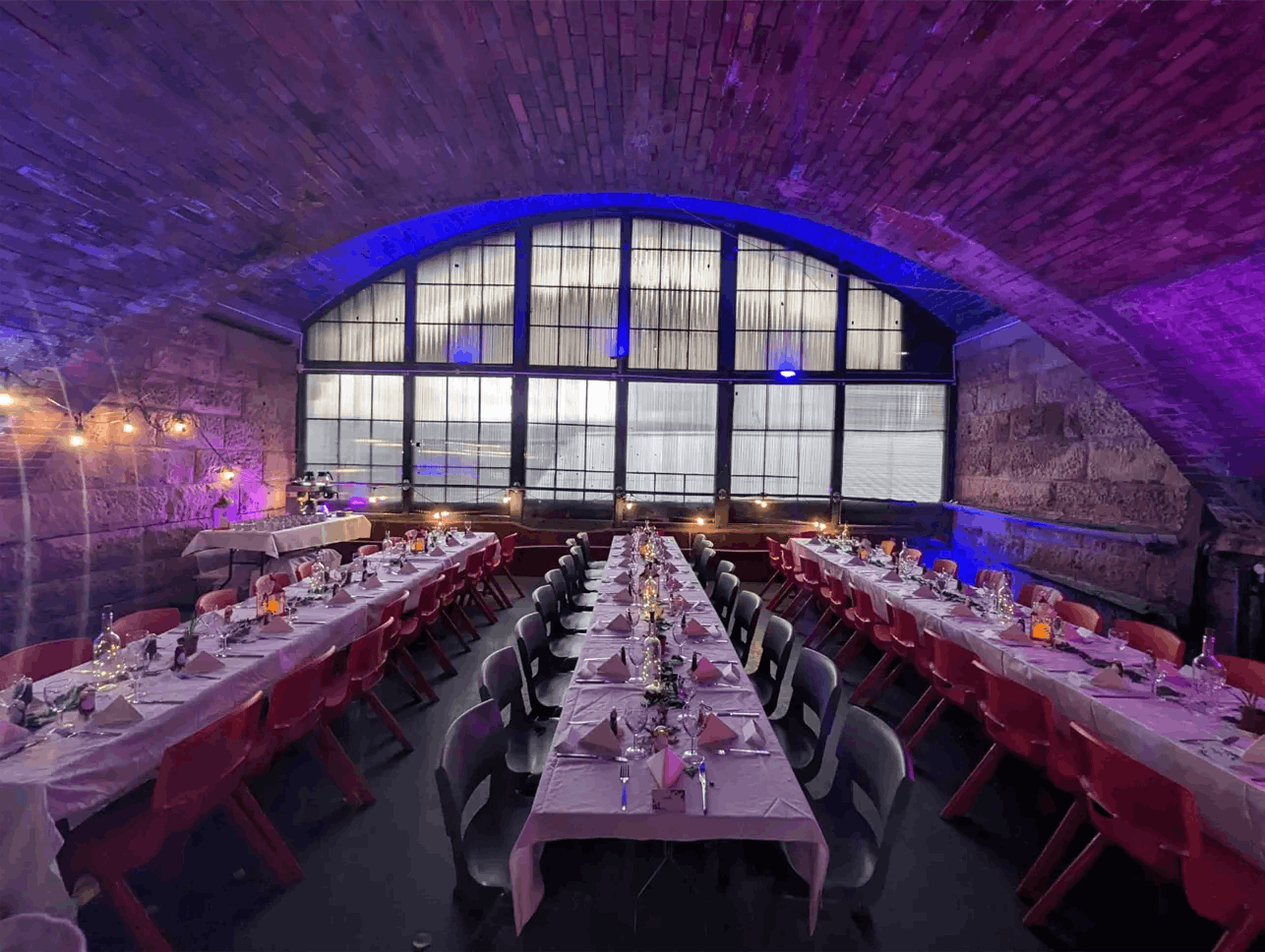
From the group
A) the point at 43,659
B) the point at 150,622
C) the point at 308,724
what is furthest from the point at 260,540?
the point at 308,724

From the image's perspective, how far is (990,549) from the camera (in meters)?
10.4

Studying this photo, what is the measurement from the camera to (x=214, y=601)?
4762 millimetres

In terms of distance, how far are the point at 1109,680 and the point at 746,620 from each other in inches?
87.7

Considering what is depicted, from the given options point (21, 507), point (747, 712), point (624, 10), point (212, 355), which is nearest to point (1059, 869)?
point (747, 712)

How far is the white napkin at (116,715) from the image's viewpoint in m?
2.70

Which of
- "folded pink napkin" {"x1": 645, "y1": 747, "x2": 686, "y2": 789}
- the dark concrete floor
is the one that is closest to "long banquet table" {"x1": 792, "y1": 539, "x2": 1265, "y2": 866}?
the dark concrete floor

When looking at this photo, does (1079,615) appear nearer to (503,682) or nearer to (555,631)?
(555,631)

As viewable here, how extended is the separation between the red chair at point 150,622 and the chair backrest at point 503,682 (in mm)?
2180

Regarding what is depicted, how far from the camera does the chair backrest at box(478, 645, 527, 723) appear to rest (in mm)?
3074

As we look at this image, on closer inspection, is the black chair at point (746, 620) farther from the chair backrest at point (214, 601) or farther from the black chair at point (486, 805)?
the chair backrest at point (214, 601)

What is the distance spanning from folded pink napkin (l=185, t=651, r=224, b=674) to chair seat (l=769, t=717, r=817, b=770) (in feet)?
9.43

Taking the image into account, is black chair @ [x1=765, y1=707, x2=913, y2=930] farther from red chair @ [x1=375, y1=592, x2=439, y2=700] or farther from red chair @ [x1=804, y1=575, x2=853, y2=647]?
red chair @ [x1=804, y1=575, x2=853, y2=647]

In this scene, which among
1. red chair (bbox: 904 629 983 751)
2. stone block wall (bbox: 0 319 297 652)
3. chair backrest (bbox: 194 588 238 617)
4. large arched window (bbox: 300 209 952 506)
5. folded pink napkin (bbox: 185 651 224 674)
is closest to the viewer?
folded pink napkin (bbox: 185 651 224 674)

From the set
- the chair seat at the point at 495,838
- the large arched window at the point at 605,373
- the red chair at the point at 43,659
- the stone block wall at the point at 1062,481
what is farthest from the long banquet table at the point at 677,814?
the large arched window at the point at 605,373
